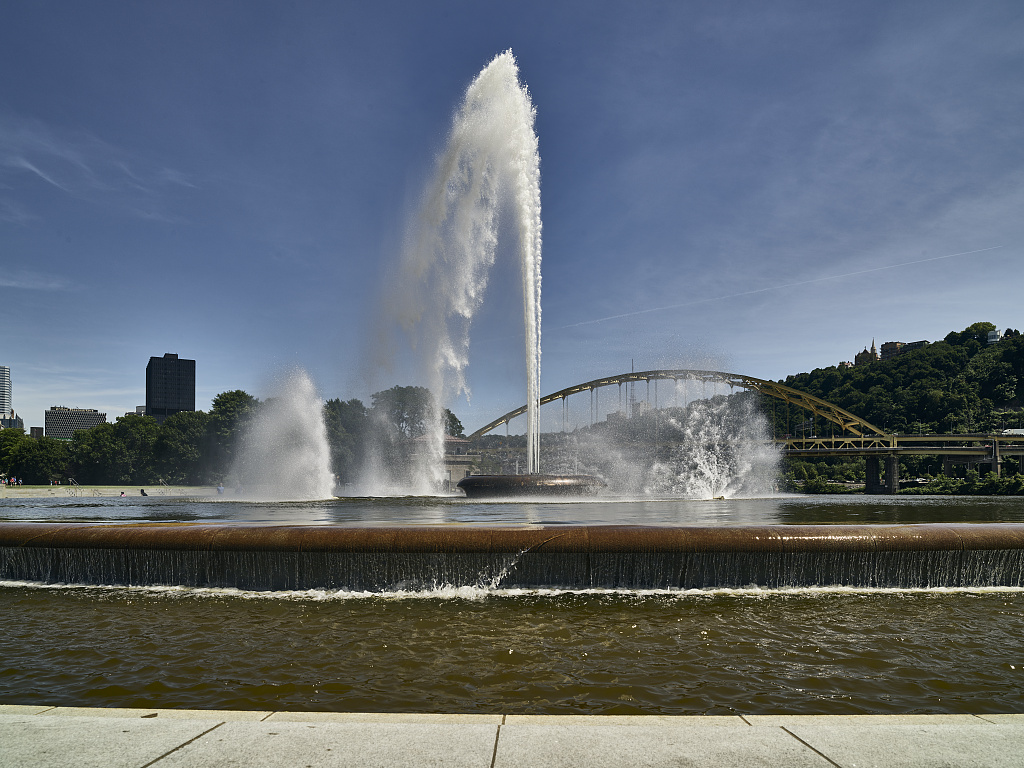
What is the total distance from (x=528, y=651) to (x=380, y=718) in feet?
8.37

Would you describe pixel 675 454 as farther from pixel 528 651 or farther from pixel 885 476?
pixel 528 651

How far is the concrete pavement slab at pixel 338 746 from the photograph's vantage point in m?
3.96

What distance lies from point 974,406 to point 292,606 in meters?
157

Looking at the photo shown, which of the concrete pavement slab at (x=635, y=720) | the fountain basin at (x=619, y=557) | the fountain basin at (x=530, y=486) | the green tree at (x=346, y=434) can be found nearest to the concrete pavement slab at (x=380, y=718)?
the concrete pavement slab at (x=635, y=720)

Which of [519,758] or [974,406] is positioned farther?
[974,406]

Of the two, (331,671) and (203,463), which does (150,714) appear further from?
(203,463)

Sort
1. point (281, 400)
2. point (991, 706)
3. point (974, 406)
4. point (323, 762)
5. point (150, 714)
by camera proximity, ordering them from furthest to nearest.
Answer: point (974, 406)
point (281, 400)
point (991, 706)
point (150, 714)
point (323, 762)

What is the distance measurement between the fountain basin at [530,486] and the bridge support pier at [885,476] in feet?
198

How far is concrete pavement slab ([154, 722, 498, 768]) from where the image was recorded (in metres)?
3.96

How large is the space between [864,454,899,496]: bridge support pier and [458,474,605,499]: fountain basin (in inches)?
2380

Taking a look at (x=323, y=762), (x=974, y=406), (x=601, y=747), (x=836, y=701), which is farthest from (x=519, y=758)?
(x=974, y=406)

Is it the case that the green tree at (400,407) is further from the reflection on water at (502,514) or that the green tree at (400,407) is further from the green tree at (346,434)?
the reflection on water at (502,514)

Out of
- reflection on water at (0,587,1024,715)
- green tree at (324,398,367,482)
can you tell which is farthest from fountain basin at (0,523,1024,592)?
green tree at (324,398,367,482)

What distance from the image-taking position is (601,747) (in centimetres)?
417
